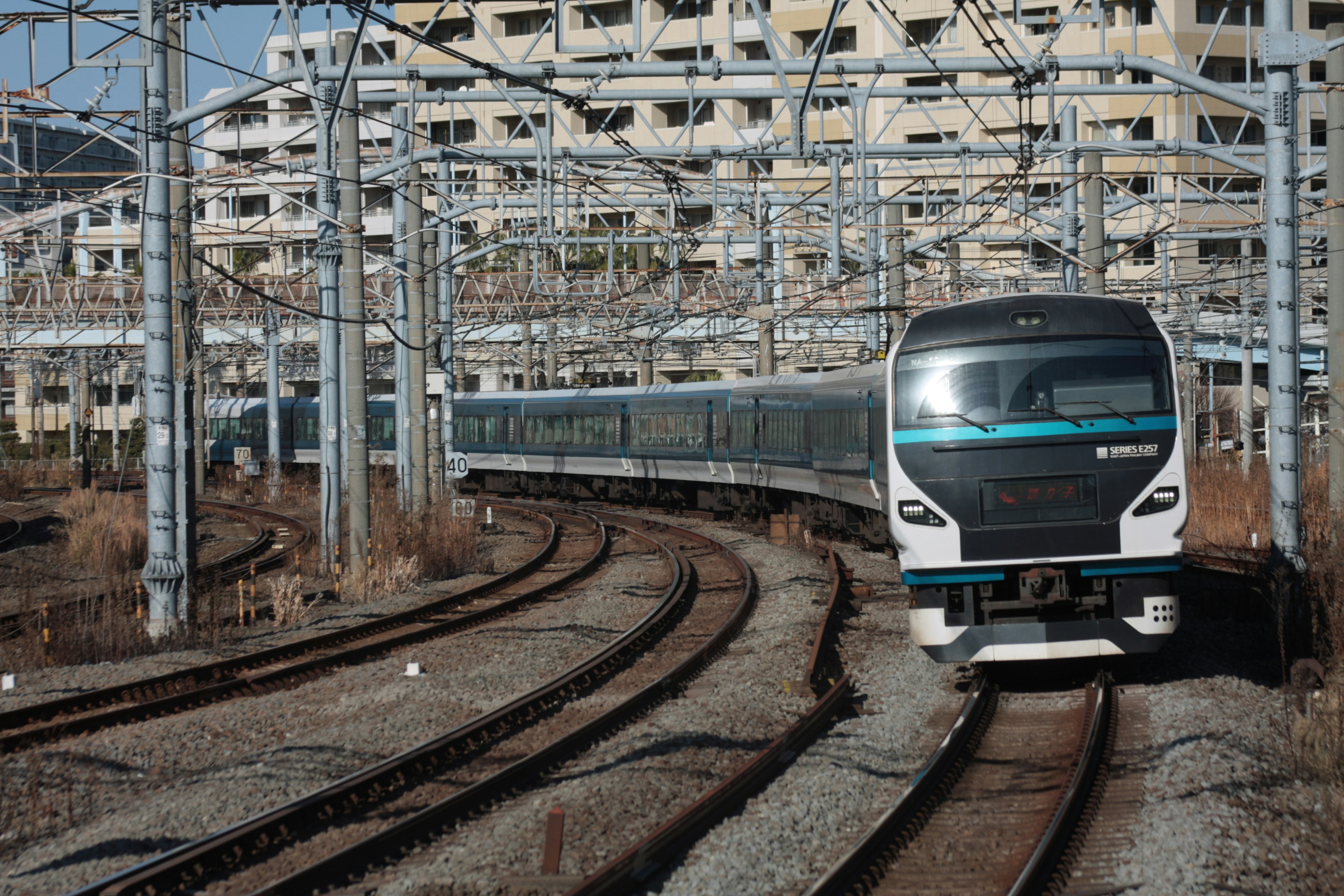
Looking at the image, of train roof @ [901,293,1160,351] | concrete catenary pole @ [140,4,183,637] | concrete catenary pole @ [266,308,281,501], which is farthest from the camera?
concrete catenary pole @ [266,308,281,501]

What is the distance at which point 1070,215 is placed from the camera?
1880 cm

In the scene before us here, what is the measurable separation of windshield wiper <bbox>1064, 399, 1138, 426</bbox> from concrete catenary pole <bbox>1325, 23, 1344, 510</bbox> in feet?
12.7

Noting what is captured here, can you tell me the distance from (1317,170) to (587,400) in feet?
58.6

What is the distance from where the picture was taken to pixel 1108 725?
27.5ft

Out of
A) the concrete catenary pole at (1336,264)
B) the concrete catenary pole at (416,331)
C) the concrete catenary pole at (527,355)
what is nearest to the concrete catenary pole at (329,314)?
the concrete catenary pole at (416,331)

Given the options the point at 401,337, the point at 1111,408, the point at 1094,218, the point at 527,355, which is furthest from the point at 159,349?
the point at 527,355

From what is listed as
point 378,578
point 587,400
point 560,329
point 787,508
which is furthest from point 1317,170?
point 560,329

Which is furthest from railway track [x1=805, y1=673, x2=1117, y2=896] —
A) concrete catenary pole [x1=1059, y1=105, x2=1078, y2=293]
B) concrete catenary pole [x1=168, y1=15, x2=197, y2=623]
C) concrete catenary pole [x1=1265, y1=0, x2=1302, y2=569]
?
concrete catenary pole [x1=1059, y1=105, x2=1078, y2=293]

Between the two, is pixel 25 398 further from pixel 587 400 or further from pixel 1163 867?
pixel 1163 867

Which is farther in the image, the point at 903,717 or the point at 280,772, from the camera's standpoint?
the point at 903,717

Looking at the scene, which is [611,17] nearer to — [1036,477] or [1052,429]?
[1052,429]

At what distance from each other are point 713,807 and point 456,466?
15.8m

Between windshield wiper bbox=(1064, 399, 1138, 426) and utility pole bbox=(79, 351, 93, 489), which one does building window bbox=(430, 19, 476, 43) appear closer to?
utility pole bbox=(79, 351, 93, 489)

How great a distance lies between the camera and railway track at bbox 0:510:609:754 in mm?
9242
